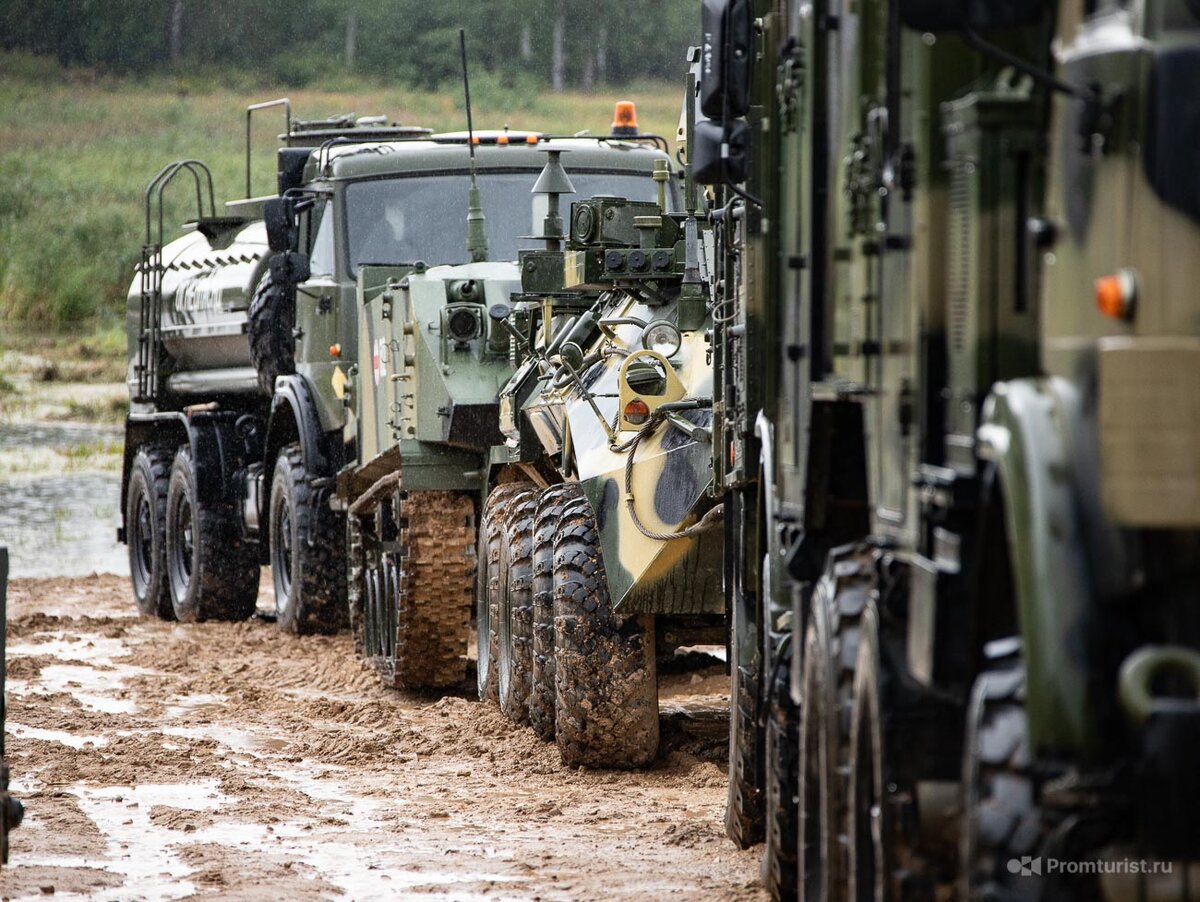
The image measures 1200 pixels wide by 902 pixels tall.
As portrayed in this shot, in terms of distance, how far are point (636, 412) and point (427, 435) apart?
3209mm

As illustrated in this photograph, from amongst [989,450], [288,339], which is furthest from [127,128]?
[989,450]

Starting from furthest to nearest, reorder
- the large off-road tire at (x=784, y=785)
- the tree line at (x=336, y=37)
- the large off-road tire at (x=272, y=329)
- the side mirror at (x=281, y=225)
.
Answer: the tree line at (x=336, y=37)
the large off-road tire at (x=272, y=329)
the side mirror at (x=281, y=225)
the large off-road tire at (x=784, y=785)

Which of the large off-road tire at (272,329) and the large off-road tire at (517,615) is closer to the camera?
the large off-road tire at (517,615)

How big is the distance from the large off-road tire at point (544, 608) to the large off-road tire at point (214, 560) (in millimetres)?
7292

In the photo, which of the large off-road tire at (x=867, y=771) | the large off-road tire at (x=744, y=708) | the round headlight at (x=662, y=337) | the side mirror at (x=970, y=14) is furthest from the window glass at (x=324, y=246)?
the side mirror at (x=970, y=14)

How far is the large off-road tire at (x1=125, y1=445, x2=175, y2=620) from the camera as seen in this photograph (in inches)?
740

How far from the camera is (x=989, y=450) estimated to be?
14.1ft

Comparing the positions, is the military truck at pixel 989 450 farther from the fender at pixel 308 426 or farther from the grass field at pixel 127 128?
the grass field at pixel 127 128

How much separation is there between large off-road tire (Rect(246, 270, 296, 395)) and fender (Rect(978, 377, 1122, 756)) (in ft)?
40.6

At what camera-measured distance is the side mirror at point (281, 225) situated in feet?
50.9

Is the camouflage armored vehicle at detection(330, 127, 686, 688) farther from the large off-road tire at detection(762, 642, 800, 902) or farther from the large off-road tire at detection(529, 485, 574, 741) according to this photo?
the large off-road tire at detection(762, 642, 800, 902)

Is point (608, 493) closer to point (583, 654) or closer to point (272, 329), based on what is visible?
point (583, 654)

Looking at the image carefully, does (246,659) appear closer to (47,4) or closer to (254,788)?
(254,788)

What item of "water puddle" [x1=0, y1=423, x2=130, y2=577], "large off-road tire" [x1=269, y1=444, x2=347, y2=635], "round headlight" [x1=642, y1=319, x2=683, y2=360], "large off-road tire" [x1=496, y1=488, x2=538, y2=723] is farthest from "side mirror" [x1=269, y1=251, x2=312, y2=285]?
"water puddle" [x1=0, y1=423, x2=130, y2=577]
